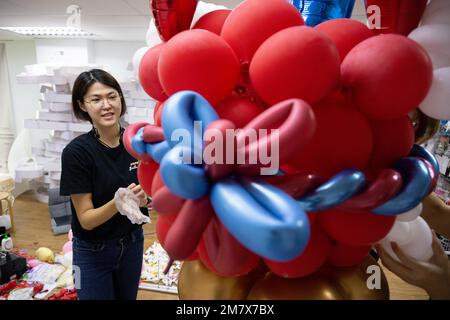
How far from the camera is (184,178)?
1.15ft

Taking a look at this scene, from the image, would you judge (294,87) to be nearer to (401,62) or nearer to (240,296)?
(401,62)

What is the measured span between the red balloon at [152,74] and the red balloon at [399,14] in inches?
16.5

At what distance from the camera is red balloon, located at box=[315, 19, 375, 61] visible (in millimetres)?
498

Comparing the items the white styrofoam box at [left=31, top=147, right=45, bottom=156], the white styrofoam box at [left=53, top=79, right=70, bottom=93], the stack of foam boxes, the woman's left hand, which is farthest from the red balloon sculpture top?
the white styrofoam box at [left=31, top=147, right=45, bottom=156]

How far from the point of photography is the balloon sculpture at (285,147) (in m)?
0.34

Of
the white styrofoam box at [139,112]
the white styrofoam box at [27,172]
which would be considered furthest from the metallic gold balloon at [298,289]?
the white styrofoam box at [27,172]

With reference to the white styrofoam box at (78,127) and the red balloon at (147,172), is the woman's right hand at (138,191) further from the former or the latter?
the white styrofoam box at (78,127)

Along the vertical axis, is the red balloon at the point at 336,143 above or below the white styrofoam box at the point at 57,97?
above

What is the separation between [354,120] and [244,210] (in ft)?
0.77

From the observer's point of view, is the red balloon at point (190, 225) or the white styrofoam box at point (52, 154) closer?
the red balloon at point (190, 225)

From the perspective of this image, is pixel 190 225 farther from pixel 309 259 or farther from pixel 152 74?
pixel 152 74

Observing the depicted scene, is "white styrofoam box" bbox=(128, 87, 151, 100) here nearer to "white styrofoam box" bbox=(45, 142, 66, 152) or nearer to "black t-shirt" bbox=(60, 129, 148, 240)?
"white styrofoam box" bbox=(45, 142, 66, 152)

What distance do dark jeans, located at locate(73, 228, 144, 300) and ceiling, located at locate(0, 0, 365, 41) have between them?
6.91 feet
